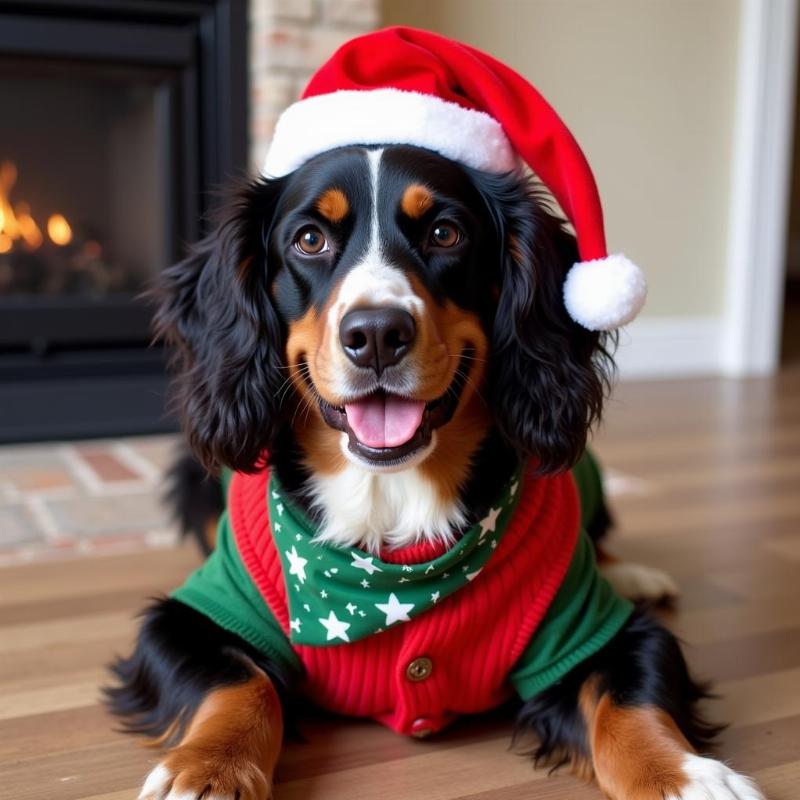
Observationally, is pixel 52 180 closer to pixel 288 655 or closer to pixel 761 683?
pixel 288 655

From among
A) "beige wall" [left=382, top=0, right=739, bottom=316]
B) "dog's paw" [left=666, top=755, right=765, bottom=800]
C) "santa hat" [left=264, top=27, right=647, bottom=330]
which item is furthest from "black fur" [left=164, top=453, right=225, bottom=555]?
"beige wall" [left=382, top=0, right=739, bottom=316]

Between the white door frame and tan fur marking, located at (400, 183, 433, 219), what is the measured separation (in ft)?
14.4

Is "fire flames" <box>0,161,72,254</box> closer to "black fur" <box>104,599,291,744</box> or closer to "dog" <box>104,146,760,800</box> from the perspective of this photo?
"dog" <box>104,146,760,800</box>

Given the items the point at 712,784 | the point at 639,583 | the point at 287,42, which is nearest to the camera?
the point at 712,784

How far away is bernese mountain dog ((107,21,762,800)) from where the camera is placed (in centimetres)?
141

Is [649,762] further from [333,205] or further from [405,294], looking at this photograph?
[333,205]

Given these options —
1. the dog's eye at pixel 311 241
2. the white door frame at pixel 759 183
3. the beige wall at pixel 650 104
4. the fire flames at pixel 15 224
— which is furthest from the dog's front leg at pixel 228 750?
the white door frame at pixel 759 183

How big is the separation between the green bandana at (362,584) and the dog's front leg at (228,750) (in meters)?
0.11

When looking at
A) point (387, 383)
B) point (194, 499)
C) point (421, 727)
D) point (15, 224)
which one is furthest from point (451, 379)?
point (15, 224)

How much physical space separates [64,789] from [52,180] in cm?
308

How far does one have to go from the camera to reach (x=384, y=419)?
1.42 metres

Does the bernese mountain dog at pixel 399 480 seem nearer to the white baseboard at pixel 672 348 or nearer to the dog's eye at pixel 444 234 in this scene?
the dog's eye at pixel 444 234

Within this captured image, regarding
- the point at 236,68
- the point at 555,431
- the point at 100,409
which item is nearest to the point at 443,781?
the point at 555,431

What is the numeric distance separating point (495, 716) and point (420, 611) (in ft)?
0.95
